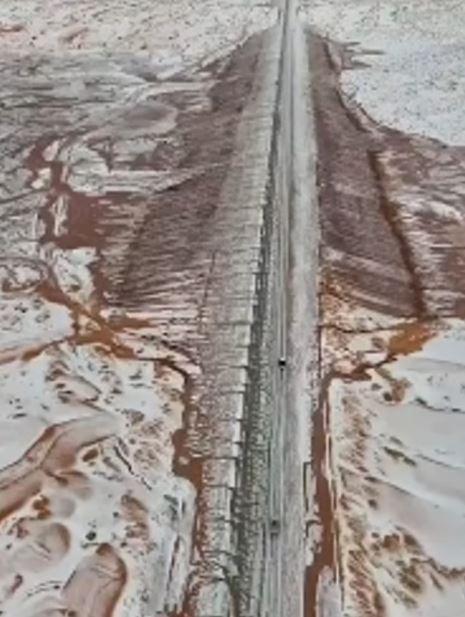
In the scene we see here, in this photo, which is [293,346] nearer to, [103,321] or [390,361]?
[390,361]

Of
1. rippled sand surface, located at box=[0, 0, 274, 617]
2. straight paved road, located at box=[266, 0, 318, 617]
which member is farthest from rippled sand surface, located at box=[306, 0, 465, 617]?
rippled sand surface, located at box=[0, 0, 274, 617]

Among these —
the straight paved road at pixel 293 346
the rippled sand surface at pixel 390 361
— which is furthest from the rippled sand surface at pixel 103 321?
the rippled sand surface at pixel 390 361

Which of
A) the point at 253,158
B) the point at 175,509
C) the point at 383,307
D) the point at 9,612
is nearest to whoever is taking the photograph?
the point at 9,612

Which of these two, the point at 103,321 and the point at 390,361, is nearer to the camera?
the point at 390,361

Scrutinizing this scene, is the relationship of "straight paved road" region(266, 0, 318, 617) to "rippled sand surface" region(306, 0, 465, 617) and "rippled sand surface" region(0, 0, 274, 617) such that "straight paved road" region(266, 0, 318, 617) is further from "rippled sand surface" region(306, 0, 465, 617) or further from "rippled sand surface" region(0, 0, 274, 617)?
"rippled sand surface" region(0, 0, 274, 617)

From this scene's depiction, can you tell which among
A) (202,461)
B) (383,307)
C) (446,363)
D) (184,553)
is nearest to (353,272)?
(383,307)

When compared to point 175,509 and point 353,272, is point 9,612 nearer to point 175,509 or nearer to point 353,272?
point 175,509

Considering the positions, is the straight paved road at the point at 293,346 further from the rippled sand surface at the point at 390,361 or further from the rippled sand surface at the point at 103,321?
the rippled sand surface at the point at 103,321

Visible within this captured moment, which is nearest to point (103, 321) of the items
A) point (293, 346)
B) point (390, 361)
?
point (293, 346)
